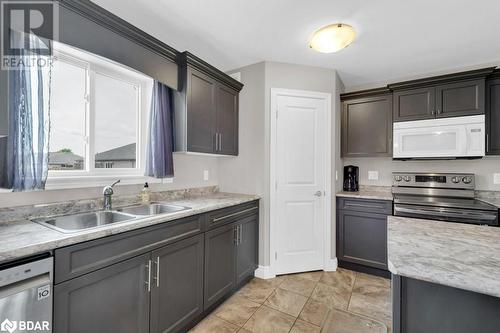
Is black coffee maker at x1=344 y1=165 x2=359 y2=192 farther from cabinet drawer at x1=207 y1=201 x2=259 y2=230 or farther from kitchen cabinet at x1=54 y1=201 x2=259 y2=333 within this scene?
kitchen cabinet at x1=54 y1=201 x2=259 y2=333

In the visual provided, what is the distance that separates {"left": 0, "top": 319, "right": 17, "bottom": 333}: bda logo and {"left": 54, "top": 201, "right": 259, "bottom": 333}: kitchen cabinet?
0.45 ft

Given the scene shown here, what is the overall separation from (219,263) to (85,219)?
1.12m

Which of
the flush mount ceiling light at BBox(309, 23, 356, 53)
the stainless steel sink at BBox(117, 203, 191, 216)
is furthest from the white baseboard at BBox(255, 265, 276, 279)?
→ the flush mount ceiling light at BBox(309, 23, 356, 53)

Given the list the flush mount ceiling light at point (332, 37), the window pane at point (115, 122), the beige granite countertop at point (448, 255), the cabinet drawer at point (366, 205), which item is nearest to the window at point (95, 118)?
the window pane at point (115, 122)

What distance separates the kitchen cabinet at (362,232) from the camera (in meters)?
2.61

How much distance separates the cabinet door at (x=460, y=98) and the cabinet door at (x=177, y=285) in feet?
9.78

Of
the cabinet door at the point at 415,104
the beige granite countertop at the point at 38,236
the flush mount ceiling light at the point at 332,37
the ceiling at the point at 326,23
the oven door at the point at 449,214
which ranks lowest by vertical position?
the oven door at the point at 449,214

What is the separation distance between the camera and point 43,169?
138 centimetres

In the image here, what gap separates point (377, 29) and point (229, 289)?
2721 millimetres

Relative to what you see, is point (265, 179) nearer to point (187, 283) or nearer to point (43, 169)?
point (187, 283)

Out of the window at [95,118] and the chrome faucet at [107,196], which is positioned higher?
the window at [95,118]

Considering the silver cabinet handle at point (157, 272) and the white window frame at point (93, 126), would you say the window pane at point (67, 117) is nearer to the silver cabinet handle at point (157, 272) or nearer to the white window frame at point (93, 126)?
the white window frame at point (93, 126)

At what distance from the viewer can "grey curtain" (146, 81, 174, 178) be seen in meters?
2.10

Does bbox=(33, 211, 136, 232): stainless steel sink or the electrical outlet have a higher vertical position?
the electrical outlet
